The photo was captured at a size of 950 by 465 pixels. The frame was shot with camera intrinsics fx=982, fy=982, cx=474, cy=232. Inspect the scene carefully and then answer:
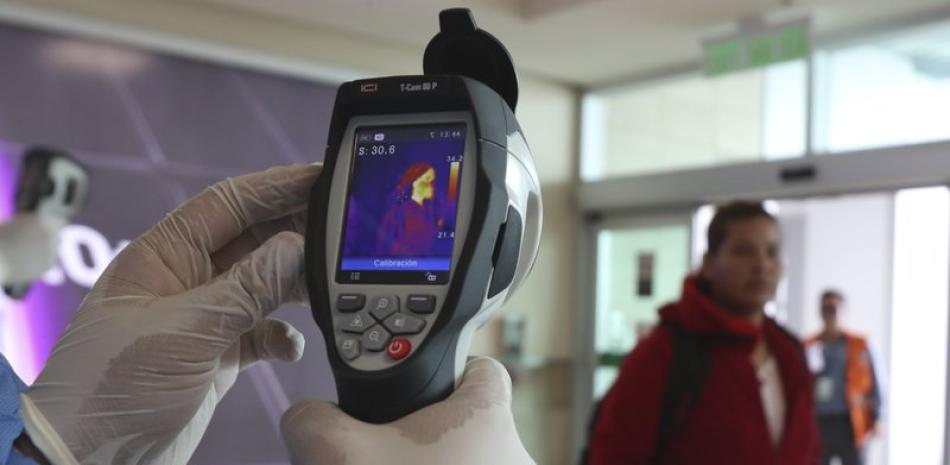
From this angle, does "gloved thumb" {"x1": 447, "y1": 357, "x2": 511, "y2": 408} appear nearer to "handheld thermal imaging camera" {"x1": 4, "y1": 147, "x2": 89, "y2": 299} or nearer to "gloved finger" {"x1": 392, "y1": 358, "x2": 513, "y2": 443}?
"gloved finger" {"x1": 392, "y1": 358, "x2": 513, "y2": 443}

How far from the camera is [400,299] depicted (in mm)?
822

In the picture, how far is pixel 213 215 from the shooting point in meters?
0.91

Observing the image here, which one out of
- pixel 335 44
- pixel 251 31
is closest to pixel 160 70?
pixel 251 31

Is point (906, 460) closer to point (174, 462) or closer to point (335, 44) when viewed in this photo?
point (335, 44)

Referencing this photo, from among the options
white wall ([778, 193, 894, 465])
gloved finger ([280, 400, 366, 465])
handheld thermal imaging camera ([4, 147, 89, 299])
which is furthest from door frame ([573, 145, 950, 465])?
gloved finger ([280, 400, 366, 465])

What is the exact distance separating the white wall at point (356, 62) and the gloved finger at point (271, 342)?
3582 mm

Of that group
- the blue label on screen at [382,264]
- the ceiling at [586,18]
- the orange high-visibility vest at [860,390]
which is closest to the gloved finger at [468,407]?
the blue label on screen at [382,264]

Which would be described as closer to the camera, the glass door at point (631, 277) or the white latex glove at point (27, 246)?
the white latex glove at point (27, 246)

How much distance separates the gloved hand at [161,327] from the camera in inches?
32.4

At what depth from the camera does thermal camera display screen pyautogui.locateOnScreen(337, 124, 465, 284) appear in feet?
2.73

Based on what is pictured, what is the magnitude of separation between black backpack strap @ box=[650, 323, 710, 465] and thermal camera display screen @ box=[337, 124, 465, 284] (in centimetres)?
119

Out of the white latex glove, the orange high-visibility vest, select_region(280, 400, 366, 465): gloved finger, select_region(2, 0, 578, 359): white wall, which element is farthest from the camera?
the orange high-visibility vest

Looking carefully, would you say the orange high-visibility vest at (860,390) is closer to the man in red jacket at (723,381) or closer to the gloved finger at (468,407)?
the man in red jacket at (723,381)

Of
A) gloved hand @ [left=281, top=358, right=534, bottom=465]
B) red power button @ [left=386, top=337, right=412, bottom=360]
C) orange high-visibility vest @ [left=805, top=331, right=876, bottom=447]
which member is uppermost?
red power button @ [left=386, top=337, right=412, bottom=360]
